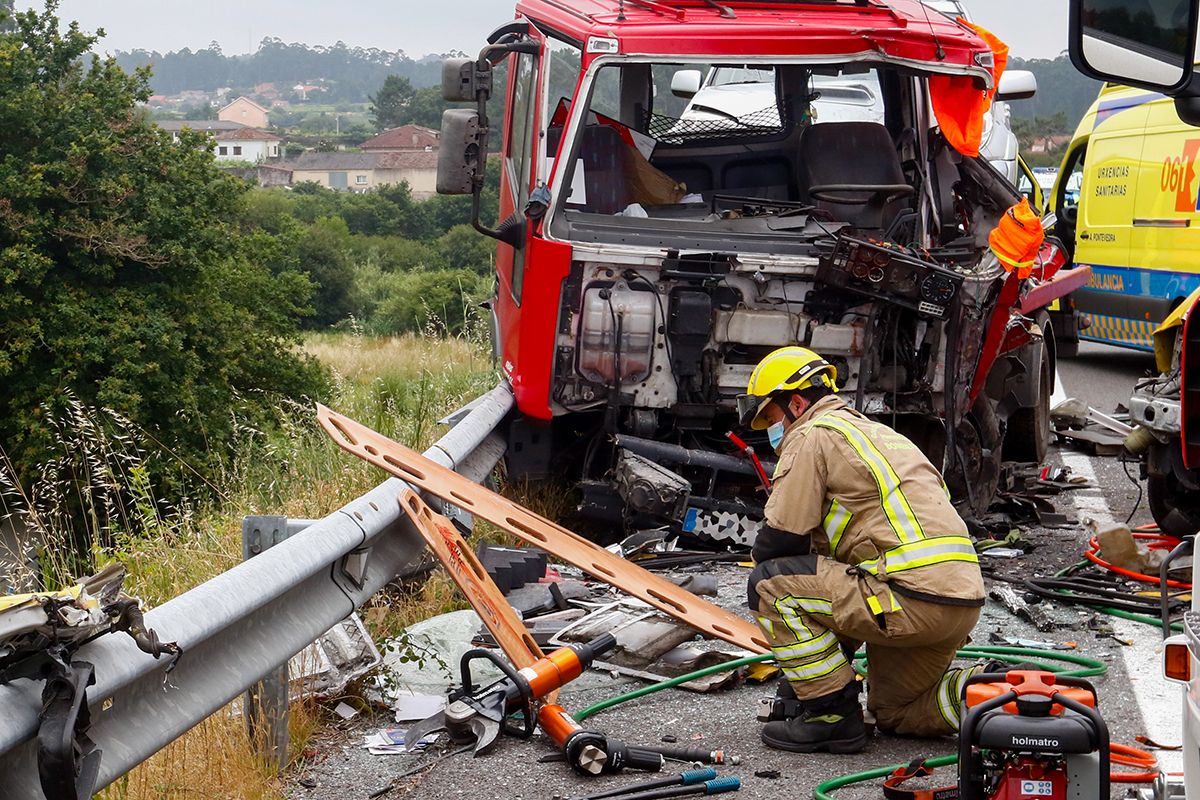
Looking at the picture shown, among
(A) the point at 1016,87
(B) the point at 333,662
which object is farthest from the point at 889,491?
(A) the point at 1016,87

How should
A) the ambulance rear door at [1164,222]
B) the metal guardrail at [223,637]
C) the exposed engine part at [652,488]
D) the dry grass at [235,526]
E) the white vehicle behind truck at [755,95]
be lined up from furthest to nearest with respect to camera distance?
the ambulance rear door at [1164,222] < the white vehicle behind truck at [755,95] < the exposed engine part at [652,488] < the dry grass at [235,526] < the metal guardrail at [223,637]

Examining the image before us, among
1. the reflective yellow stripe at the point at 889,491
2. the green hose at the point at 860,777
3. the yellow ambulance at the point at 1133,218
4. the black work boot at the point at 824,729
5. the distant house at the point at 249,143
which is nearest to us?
the green hose at the point at 860,777

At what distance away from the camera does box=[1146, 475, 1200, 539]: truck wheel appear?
7.63 metres

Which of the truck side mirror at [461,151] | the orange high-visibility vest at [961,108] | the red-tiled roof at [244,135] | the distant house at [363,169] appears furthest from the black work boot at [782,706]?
the red-tiled roof at [244,135]

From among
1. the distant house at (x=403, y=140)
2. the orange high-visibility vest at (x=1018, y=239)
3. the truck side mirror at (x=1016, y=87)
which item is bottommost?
the distant house at (x=403, y=140)

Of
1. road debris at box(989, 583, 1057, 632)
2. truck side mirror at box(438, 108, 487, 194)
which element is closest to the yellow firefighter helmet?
road debris at box(989, 583, 1057, 632)

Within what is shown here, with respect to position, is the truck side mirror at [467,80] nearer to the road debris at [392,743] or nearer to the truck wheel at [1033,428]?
the road debris at [392,743]

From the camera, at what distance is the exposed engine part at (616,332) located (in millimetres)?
7754

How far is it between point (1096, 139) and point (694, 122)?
6.06 metres

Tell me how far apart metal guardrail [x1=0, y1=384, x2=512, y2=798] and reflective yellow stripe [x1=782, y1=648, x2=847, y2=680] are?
1358mm

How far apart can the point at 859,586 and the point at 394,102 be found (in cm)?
13196

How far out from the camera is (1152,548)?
7586mm

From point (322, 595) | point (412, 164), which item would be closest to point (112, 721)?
point (322, 595)

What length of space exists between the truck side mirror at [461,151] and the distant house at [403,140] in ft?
380
